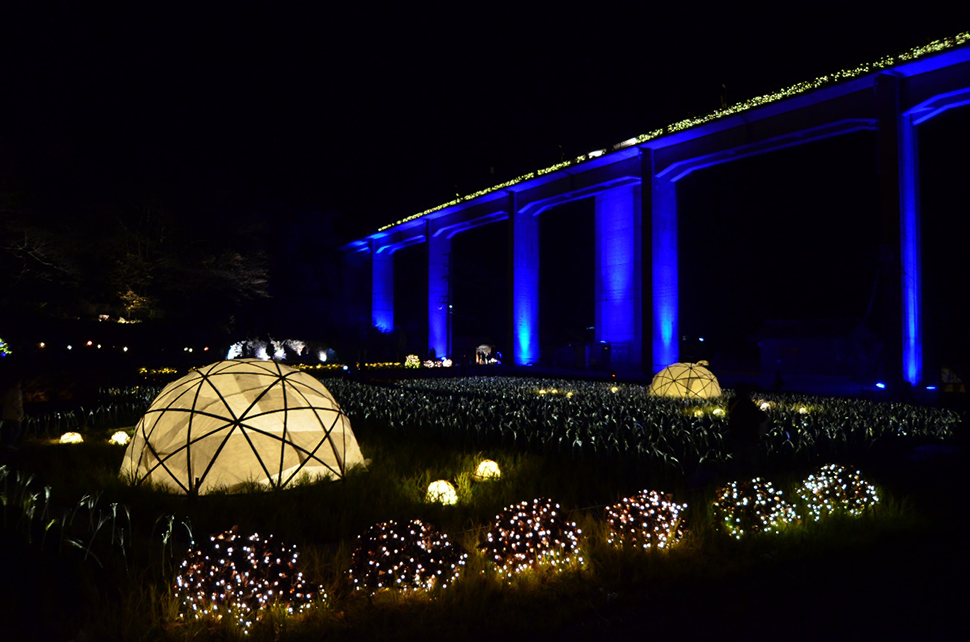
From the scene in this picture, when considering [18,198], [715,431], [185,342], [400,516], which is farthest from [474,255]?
[400,516]

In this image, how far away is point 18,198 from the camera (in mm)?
19156

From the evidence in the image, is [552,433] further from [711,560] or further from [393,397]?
[393,397]

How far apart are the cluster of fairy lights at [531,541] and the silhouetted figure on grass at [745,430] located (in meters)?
3.52

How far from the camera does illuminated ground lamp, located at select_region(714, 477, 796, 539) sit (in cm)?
668

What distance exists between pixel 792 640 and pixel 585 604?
1.46 metres

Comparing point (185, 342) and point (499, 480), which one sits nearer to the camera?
point (499, 480)

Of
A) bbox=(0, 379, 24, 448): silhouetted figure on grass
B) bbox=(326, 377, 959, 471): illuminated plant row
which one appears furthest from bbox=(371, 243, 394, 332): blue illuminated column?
bbox=(0, 379, 24, 448): silhouetted figure on grass

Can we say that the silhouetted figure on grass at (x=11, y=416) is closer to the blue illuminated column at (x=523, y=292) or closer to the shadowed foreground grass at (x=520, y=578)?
the shadowed foreground grass at (x=520, y=578)

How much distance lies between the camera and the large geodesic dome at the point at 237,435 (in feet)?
26.2

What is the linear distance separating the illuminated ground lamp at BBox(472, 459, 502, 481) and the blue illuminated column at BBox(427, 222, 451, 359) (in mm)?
37455

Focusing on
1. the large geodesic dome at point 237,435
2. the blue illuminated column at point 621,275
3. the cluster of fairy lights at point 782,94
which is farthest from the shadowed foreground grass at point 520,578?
the blue illuminated column at point 621,275

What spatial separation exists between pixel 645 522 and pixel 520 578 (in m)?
1.47

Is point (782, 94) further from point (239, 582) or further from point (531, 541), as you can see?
point (239, 582)

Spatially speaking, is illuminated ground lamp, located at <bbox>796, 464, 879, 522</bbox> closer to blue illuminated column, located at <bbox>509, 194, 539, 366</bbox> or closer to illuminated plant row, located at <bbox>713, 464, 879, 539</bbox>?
illuminated plant row, located at <bbox>713, 464, 879, 539</bbox>
